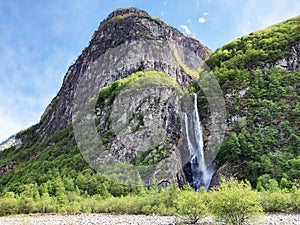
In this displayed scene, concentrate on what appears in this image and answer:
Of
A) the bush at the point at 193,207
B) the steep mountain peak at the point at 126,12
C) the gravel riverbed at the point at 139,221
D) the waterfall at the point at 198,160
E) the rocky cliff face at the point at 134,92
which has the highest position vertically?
the steep mountain peak at the point at 126,12

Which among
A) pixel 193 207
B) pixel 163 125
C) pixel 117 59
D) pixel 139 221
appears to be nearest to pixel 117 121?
pixel 163 125

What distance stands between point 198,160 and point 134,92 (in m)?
20.3

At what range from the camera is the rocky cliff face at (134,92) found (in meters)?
45.4

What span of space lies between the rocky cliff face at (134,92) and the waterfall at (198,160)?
2241 millimetres

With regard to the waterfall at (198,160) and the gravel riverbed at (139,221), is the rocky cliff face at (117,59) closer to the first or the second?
the waterfall at (198,160)

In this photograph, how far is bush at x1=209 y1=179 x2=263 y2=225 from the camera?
51.3 ft

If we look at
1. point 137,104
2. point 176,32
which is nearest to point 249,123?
point 137,104

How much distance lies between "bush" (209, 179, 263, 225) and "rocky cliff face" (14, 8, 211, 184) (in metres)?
22.5


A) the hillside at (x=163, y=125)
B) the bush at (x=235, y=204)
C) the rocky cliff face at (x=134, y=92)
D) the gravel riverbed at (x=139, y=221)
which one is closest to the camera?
the bush at (x=235, y=204)

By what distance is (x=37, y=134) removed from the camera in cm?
9106

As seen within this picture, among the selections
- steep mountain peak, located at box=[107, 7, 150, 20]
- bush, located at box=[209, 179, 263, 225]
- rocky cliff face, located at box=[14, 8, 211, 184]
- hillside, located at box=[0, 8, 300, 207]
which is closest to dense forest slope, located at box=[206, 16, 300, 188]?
hillside, located at box=[0, 8, 300, 207]

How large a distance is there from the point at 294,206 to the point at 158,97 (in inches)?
1233

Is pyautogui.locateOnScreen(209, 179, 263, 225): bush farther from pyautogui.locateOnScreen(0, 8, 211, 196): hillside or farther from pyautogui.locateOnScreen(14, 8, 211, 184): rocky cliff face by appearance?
pyautogui.locateOnScreen(14, 8, 211, 184): rocky cliff face

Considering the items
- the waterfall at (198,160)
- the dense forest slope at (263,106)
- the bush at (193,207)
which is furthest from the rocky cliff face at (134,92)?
the bush at (193,207)
